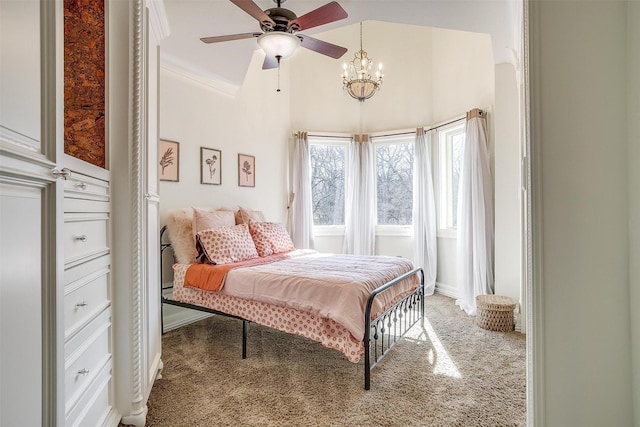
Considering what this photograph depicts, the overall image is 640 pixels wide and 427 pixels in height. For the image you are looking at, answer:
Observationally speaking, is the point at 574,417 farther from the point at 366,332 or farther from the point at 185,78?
the point at 185,78

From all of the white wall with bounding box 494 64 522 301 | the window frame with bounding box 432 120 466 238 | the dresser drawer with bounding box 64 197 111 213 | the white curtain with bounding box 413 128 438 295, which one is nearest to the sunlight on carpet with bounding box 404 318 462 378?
the white wall with bounding box 494 64 522 301

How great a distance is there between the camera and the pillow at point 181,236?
3.11 meters

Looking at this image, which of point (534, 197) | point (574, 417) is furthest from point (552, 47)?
point (574, 417)

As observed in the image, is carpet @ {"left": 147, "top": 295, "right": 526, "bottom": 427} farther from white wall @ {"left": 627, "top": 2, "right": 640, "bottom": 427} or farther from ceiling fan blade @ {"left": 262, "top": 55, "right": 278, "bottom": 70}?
ceiling fan blade @ {"left": 262, "top": 55, "right": 278, "bottom": 70}

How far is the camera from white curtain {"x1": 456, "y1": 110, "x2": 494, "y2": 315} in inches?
144

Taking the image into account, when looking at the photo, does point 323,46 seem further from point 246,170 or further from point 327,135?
point 327,135

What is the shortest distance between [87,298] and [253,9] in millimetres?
1935

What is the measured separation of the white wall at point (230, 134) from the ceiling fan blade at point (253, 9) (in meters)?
1.51

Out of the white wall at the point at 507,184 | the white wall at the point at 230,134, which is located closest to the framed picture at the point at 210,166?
the white wall at the point at 230,134

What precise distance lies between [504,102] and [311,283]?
8.84 ft

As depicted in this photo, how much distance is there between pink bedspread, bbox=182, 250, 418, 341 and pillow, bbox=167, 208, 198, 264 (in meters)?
0.64

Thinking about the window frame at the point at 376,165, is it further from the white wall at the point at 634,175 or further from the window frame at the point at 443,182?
the white wall at the point at 634,175

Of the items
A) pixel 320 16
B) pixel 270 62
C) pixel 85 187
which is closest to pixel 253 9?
pixel 320 16

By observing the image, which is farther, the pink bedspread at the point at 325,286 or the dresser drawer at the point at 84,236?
the pink bedspread at the point at 325,286
